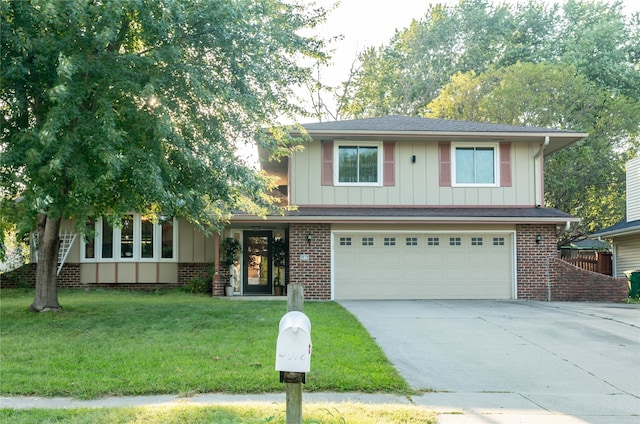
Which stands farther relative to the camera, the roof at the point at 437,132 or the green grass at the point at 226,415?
the roof at the point at 437,132

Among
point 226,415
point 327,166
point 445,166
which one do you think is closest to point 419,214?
point 445,166

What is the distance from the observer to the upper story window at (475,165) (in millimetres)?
16891

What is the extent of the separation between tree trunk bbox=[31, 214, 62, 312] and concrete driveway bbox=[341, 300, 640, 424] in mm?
6681

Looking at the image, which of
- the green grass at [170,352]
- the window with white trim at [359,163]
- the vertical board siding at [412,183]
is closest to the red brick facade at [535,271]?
the vertical board siding at [412,183]

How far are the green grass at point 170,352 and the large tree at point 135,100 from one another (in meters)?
1.96

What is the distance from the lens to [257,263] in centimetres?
1756

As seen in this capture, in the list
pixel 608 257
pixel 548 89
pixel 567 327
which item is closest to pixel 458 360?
pixel 567 327

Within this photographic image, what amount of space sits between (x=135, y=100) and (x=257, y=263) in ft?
26.4

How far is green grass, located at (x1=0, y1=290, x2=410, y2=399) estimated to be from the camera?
249 inches

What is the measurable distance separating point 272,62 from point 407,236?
694 centimetres

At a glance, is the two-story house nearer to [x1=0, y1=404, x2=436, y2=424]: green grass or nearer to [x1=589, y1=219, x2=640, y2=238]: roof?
[x1=589, y1=219, x2=640, y2=238]: roof

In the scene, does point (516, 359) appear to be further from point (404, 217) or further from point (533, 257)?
point (533, 257)

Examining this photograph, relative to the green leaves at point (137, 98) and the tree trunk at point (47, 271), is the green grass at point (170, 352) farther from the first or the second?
the green leaves at point (137, 98)

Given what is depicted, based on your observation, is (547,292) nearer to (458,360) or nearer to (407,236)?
(407,236)
